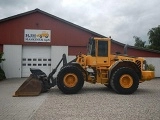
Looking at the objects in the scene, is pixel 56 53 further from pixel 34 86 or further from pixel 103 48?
pixel 34 86

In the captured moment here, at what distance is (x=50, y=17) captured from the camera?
28703 mm

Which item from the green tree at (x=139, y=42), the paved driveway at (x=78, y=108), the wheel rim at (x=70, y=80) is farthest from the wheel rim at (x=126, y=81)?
the green tree at (x=139, y=42)

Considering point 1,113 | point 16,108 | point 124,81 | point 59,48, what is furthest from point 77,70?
point 59,48

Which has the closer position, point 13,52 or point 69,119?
point 69,119

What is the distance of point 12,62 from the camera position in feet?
91.7

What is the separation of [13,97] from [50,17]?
15.5 meters

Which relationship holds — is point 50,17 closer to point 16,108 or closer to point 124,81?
point 124,81

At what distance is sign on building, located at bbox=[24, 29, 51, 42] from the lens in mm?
28156

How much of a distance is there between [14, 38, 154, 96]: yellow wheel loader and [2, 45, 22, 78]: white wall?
11979 millimetres

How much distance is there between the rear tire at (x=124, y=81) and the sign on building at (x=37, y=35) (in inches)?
550

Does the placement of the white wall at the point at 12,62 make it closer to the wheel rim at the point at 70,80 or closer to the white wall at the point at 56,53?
the white wall at the point at 56,53

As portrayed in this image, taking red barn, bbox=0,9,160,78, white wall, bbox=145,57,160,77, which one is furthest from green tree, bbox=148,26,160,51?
red barn, bbox=0,9,160,78

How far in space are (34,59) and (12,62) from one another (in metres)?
2.02

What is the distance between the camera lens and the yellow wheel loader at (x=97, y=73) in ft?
50.5
